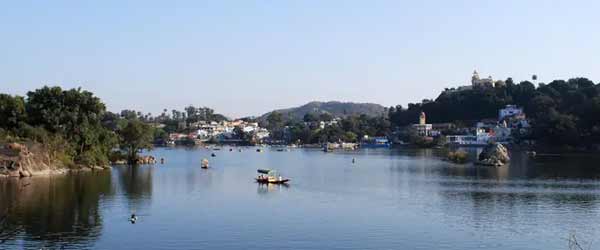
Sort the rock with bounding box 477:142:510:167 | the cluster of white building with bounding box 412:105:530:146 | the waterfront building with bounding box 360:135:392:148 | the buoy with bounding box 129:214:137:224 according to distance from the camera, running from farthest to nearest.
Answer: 1. the waterfront building with bounding box 360:135:392:148
2. the cluster of white building with bounding box 412:105:530:146
3. the rock with bounding box 477:142:510:167
4. the buoy with bounding box 129:214:137:224

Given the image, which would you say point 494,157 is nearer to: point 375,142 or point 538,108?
point 538,108

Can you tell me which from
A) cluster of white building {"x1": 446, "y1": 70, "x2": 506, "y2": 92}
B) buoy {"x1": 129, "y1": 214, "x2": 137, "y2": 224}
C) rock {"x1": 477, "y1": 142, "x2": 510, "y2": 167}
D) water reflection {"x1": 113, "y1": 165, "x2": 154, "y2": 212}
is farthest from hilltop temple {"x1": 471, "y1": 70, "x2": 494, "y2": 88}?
buoy {"x1": 129, "y1": 214, "x2": 137, "y2": 224}

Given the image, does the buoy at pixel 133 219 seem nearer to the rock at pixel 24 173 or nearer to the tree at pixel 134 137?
the rock at pixel 24 173

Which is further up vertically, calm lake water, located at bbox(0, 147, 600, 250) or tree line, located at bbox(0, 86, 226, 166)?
tree line, located at bbox(0, 86, 226, 166)

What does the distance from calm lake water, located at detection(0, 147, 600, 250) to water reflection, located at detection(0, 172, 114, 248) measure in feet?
0.17

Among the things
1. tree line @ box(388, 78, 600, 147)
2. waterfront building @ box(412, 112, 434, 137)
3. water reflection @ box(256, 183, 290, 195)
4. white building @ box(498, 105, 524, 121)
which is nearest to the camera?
water reflection @ box(256, 183, 290, 195)

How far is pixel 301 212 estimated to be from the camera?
35500mm

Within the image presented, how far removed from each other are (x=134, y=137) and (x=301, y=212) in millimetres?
41888

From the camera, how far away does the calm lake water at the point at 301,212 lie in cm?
2709

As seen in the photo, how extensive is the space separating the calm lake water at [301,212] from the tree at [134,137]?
1575 centimetres

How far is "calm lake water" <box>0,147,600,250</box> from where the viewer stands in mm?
27094

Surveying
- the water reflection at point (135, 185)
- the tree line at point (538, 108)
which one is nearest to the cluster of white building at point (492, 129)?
the tree line at point (538, 108)

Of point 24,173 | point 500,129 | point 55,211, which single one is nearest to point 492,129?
point 500,129

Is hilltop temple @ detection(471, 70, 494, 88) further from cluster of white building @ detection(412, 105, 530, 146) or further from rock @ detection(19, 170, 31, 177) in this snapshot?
rock @ detection(19, 170, 31, 177)
